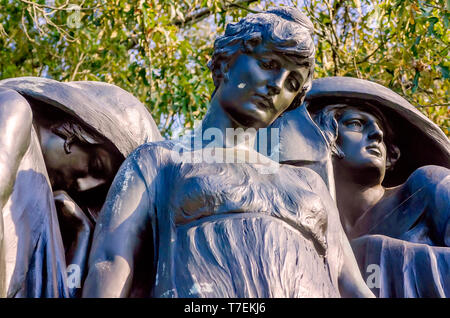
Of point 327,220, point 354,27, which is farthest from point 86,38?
point 327,220

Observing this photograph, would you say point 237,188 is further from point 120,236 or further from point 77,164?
point 77,164

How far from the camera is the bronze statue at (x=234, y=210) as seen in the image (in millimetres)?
3424

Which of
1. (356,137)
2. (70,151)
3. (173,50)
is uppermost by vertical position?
(173,50)

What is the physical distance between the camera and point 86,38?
9648mm

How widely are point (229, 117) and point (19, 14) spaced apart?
638cm

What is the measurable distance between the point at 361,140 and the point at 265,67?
88cm

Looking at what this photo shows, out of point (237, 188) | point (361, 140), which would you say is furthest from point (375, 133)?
point (237, 188)

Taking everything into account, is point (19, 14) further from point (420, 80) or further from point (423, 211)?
point (423, 211)

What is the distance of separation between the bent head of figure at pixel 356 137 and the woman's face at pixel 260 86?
2.26 ft

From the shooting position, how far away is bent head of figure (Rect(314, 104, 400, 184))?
15.2 feet

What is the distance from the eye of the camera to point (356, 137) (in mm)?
4660

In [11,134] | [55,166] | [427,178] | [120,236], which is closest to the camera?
[120,236]

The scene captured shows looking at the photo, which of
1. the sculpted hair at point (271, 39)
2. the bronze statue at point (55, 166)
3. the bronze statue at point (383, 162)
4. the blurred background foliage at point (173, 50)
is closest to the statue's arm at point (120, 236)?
the bronze statue at point (55, 166)

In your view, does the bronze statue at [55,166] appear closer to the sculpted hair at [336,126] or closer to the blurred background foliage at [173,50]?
the sculpted hair at [336,126]
